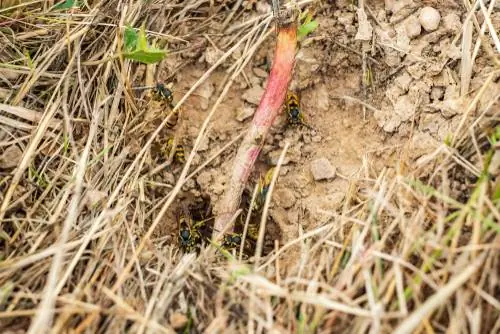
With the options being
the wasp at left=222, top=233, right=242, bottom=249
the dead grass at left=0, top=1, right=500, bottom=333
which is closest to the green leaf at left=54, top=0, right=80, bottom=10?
the dead grass at left=0, top=1, right=500, bottom=333

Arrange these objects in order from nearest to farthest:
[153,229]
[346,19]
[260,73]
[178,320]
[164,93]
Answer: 1. [178,320]
2. [153,229]
3. [164,93]
4. [346,19]
5. [260,73]

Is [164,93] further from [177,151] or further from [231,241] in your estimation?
[231,241]

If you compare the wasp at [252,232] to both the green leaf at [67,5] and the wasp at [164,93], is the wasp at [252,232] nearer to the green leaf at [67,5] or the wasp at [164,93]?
the wasp at [164,93]

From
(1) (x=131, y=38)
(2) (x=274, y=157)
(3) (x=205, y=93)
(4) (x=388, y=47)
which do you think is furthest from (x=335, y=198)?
(1) (x=131, y=38)

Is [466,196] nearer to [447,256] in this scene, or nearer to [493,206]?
[493,206]

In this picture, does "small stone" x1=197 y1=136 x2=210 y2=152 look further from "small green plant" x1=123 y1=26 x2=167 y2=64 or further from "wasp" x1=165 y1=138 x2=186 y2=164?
"small green plant" x1=123 y1=26 x2=167 y2=64

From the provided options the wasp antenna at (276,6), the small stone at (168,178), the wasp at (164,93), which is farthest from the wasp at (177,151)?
the wasp antenna at (276,6)

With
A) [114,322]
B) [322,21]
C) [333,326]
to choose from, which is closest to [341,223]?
[333,326]
